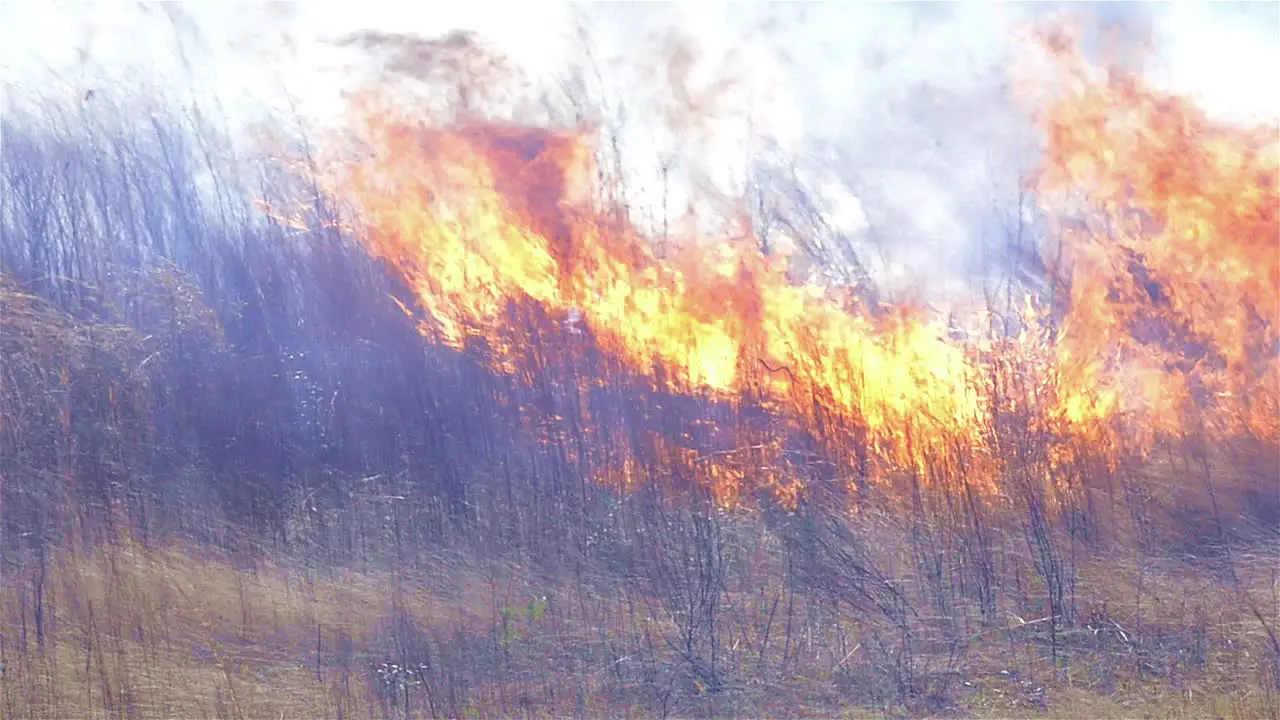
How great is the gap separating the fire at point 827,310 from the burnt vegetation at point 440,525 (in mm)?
191

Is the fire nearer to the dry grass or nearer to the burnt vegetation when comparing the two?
the burnt vegetation

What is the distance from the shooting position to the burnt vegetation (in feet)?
26.2

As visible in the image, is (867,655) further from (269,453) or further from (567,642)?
(269,453)

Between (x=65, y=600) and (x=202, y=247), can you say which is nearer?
(x=65, y=600)

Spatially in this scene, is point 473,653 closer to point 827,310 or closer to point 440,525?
point 440,525

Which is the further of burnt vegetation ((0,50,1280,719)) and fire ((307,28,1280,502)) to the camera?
fire ((307,28,1280,502))

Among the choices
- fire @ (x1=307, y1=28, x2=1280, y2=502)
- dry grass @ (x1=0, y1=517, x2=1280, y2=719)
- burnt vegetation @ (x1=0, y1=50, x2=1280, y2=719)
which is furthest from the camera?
fire @ (x1=307, y1=28, x2=1280, y2=502)

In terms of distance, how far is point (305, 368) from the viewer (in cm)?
870

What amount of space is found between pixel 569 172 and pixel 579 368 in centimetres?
156

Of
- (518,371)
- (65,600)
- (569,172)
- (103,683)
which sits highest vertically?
(569,172)

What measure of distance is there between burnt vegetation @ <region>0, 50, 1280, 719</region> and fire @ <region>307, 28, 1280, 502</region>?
0.19m

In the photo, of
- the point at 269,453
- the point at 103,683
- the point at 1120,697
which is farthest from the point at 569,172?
the point at 1120,697

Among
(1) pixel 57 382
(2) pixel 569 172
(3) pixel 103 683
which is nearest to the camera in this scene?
(3) pixel 103 683

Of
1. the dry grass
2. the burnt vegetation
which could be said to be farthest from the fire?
the dry grass
